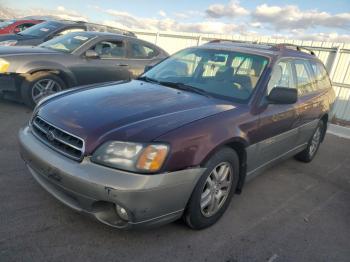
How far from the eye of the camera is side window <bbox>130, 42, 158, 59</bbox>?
284 inches

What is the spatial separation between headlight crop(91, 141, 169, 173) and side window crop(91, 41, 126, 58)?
15.2ft

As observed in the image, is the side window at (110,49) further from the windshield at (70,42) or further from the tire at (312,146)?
the tire at (312,146)

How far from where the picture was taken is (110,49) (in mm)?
6836

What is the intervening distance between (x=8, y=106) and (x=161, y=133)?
4.91 m

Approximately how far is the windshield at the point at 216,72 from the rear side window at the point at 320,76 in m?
1.62

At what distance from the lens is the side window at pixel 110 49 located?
6652 millimetres

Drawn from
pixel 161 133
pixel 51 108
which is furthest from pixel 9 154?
pixel 161 133

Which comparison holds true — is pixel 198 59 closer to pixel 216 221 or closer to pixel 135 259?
pixel 216 221

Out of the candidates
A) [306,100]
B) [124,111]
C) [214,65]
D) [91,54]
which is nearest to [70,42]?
[91,54]

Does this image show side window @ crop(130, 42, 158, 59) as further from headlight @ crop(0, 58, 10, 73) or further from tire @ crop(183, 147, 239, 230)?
tire @ crop(183, 147, 239, 230)

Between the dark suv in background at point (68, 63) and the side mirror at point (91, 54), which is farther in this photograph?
the side mirror at point (91, 54)

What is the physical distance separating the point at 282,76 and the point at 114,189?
2581 mm

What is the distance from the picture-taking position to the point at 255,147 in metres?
3.36

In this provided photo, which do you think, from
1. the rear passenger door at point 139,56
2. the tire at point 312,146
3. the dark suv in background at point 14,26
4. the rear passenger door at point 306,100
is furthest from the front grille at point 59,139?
the dark suv in background at point 14,26
